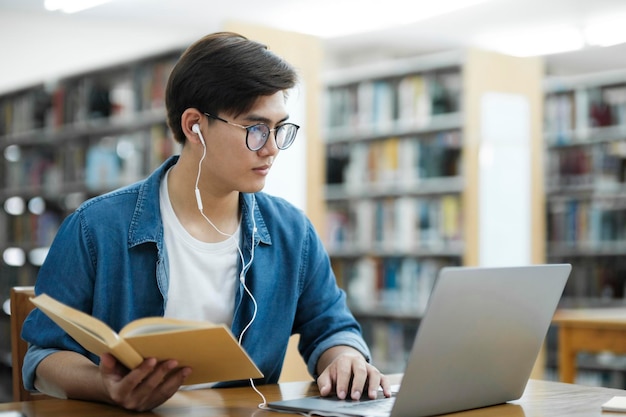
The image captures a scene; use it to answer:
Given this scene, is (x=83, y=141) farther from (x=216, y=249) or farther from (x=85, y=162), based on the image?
(x=216, y=249)

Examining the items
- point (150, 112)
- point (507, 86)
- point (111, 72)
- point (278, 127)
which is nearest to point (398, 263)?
point (507, 86)

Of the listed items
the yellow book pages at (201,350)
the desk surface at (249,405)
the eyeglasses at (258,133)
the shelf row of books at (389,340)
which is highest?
the eyeglasses at (258,133)

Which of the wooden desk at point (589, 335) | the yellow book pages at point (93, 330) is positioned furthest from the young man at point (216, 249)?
the wooden desk at point (589, 335)

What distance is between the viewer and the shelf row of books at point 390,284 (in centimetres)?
540

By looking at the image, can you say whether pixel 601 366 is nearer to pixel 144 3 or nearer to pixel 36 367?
pixel 144 3

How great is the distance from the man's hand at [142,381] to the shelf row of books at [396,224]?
3975 mm

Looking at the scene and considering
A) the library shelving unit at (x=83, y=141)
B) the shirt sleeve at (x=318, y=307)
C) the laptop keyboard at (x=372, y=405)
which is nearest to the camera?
the laptop keyboard at (x=372, y=405)

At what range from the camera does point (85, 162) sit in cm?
571

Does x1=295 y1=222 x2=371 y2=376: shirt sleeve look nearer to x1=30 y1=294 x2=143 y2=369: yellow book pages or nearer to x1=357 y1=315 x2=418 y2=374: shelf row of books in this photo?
x1=30 y1=294 x2=143 y2=369: yellow book pages

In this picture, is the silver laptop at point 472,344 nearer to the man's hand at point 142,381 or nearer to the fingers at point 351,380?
the fingers at point 351,380

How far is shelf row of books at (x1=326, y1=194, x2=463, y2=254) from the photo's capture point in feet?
17.1

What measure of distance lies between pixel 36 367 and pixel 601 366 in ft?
16.5

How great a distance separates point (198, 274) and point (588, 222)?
4754 mm

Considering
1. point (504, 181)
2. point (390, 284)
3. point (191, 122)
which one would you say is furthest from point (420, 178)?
point (191, 122)
